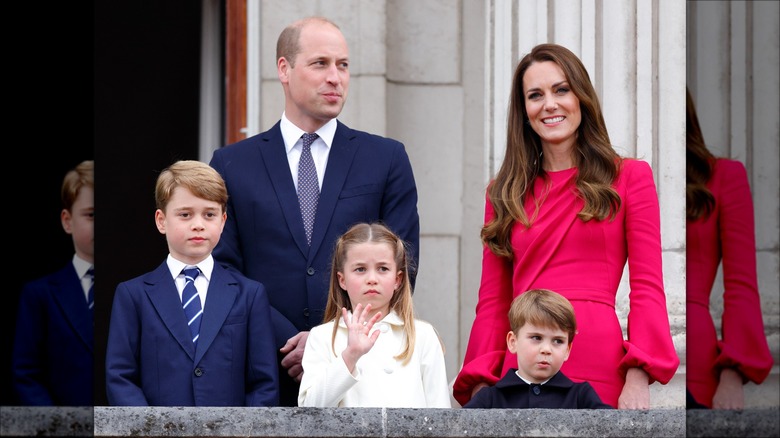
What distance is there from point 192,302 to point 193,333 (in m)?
0.11

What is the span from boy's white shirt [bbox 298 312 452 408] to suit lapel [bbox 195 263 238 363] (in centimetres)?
30

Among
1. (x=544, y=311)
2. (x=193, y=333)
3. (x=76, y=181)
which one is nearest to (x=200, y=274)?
(x=193, y=333)

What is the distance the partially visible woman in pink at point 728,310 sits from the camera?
271 centimetres

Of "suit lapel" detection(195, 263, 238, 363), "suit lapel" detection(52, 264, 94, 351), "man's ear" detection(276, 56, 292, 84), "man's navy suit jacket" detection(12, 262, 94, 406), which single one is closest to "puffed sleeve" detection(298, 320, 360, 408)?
"suit lapel" detection(195, 263, 238, 363)

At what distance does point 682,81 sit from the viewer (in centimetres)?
670

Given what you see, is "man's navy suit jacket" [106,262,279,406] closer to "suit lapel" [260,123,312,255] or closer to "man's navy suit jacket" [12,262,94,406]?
"suit lapel" [260,123,312,255]

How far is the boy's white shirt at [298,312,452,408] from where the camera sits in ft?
15.5

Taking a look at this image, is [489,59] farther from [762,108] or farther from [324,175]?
[762,108]

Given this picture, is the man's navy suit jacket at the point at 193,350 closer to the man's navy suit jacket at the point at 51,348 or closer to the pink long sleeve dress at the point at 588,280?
the pink long sleeve dress at the point at 588,280

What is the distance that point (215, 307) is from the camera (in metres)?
4.91

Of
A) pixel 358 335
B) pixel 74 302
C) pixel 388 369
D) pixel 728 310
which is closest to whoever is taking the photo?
pixel 728 310

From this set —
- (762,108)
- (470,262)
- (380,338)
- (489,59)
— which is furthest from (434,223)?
(762,108)

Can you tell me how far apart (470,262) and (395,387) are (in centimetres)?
294

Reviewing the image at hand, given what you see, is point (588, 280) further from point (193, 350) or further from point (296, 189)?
point (193, 350)
